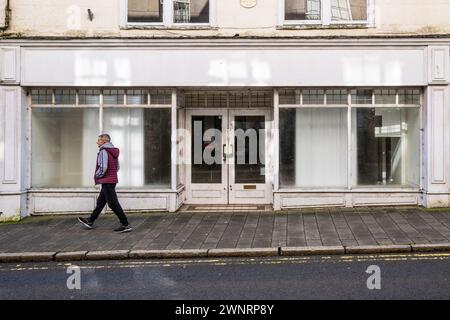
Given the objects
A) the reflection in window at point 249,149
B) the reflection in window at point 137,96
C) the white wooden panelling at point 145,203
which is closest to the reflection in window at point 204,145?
the reflection in window at point 249,149

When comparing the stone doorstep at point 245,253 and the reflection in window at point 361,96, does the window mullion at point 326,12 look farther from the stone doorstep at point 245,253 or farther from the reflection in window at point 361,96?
the stone doorstep at point 245,253

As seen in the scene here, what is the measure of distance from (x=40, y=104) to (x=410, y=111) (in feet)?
30.6

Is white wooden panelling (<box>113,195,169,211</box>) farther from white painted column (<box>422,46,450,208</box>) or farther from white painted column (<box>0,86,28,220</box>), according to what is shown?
white painted column (<box>422,46,450,208</box>)

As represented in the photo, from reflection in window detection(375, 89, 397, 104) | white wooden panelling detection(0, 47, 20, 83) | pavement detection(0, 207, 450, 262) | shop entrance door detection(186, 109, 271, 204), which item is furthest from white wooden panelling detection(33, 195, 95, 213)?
reflection in window detection(375, 89, 397, 104)

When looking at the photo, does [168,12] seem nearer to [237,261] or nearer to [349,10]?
[349,10]

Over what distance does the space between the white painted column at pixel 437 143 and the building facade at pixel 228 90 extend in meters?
0.02

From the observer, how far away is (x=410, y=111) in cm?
1256

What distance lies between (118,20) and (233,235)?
621cm

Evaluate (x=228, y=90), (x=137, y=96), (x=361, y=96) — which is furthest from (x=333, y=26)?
(x=137, y=96)

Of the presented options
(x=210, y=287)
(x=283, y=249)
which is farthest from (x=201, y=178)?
(x=210, y=287)

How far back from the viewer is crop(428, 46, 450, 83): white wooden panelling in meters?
11.9

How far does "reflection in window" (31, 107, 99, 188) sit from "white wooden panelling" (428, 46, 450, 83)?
8.34 metres

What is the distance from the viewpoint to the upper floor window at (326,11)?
12320 millimetres

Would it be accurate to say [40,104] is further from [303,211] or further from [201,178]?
[303,211]
